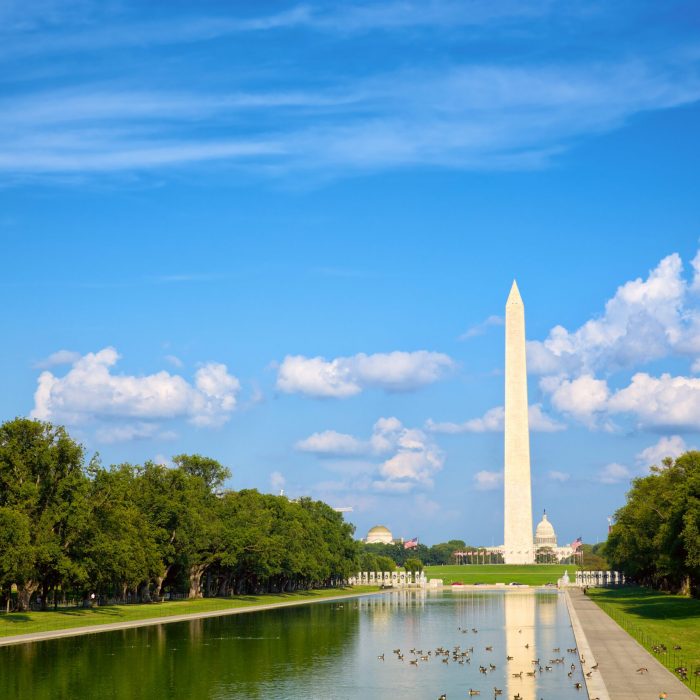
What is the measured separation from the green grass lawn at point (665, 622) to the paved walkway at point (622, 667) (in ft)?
2.09

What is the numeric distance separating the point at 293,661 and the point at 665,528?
39.1 metres

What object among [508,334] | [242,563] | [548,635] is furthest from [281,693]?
[508,334]

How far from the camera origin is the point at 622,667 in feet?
134

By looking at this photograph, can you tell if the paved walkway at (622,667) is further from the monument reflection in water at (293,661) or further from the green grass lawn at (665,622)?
the monument reflection in water at (293,661)

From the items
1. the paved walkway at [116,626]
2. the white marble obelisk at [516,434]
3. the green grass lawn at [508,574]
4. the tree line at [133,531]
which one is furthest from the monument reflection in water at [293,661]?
the green grass lawn at [508,574]

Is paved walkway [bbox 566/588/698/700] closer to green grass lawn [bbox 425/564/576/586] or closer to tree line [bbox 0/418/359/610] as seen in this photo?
tree line [bbox 0/418/359/610]

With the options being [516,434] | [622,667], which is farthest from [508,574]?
[622,667]

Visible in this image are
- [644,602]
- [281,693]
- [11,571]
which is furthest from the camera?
[644,602]

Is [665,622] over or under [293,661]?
over

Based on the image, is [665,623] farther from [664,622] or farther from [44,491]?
[44,491]

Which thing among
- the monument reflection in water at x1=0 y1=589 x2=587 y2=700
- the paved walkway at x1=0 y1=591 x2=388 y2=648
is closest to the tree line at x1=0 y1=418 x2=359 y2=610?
the paved walkway at x1=0 y1=591 x2=388 y2=648

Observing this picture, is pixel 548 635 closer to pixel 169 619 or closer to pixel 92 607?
pixel 169 619

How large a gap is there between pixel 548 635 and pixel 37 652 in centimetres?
2579

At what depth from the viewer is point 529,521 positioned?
15700 cm
